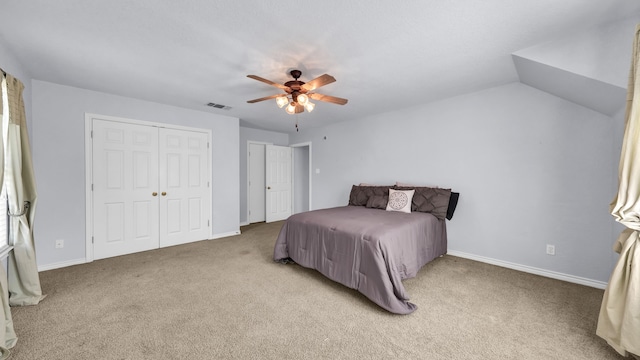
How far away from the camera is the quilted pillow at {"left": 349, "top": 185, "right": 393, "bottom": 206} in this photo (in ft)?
12.9

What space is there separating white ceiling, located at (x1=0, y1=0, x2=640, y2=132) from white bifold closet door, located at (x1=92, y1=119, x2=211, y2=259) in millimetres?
806

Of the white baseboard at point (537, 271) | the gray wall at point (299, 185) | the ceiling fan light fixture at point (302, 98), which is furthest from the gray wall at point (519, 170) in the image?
the gray wall at point (299, 185)

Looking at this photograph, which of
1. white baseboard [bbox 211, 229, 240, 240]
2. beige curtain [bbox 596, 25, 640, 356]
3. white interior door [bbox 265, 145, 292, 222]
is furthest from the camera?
white interior door [bbox 265, 145, 292, 222]

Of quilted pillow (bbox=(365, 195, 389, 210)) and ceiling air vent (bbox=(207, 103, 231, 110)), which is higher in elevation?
ceiling air vent (bbox=(207, 103, 231, 110))

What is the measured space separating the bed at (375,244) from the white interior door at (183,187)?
6.55 feet

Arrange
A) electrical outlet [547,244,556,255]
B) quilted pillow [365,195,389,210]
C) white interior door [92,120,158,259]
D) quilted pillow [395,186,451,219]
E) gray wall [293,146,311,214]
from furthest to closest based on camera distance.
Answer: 1. gray wall [293,146,311,214]
2. quilted pillow [365,195,389,210]
3. white interior door [92,120,158,259]
4. quilted pillow [395,186,451,219]
5. electrical outlet [547,244,556,255]

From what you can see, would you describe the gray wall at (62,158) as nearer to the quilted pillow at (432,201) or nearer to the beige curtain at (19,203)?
the beige curtain at (19,203)

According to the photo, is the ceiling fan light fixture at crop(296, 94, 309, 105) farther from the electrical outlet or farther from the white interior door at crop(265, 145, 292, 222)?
the white interior door at crop(265, 145, 292, 222)

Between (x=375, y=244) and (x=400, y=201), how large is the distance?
58.4 inches

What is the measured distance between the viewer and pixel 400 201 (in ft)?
11.4

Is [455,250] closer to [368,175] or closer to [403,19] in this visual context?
[368,175]

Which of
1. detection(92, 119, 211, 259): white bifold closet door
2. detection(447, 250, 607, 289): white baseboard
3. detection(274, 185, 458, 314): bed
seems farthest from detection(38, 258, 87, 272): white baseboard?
detection(447, 250, 607, 289): white baseboard

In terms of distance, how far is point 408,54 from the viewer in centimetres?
228

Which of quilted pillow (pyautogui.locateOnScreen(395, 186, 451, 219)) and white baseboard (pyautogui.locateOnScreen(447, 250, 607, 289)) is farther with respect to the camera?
quilted pillow (pyautogui.locateOnScreen(395, 186, 451, 219))
